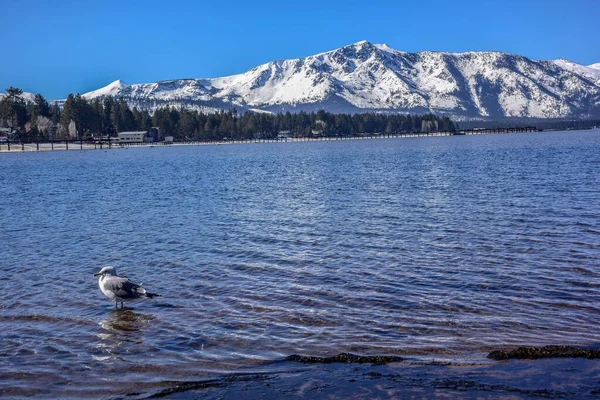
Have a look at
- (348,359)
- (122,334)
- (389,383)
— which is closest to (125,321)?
(122,334)

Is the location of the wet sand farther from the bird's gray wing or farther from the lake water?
the bird's gray wing

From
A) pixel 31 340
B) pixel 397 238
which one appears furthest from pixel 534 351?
pixel 397 238

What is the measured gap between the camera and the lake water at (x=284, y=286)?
1167 cm

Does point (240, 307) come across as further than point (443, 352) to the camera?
Yes

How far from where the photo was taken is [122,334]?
13.3m

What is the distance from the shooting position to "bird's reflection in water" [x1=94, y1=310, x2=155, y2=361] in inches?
476

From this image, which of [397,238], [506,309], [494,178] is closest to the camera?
[506,309]

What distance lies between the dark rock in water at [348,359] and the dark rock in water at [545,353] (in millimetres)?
1895

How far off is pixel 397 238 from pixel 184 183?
39.8 metres

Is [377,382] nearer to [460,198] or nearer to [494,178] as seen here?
[460,198]

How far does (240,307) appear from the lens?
14.9 metres

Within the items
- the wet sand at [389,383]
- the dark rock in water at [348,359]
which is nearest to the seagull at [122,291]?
the wet sand at [389,383]

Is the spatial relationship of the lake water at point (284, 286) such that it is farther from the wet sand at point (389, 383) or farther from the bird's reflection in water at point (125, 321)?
the wet sand at point (389, 383)

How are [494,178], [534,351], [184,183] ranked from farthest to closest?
[184,183] → [494,178] → [534,351]
